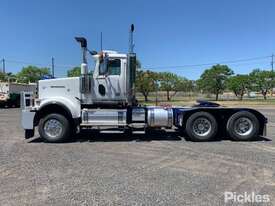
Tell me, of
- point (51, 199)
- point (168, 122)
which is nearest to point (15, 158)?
point (51, 199)

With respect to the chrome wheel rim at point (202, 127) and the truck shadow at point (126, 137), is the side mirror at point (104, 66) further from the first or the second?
the chrome wheel rim at point (202, 127)

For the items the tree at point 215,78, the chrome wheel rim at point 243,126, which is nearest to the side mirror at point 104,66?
the chrome wheel rim at point 243,126

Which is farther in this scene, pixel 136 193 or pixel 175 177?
pixel 175 177

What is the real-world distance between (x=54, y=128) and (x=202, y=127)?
16.0 feet

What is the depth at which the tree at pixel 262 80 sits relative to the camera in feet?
276

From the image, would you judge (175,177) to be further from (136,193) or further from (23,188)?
(23,188)

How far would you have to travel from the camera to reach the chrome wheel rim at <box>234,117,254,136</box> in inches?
466

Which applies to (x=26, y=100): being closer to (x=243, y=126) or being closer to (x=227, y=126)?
(x=227, y=126)

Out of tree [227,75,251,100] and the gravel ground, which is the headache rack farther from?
tree [227,75,251,100]

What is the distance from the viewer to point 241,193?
5.82m

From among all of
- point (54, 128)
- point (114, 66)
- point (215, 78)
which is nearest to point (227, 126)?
point (114, 66)

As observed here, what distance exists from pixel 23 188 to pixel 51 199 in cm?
86

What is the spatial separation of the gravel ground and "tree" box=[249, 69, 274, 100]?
7763 centimetres

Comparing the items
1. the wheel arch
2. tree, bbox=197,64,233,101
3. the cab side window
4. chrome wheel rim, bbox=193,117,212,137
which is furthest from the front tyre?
tree, bbox=197,64,233,101
